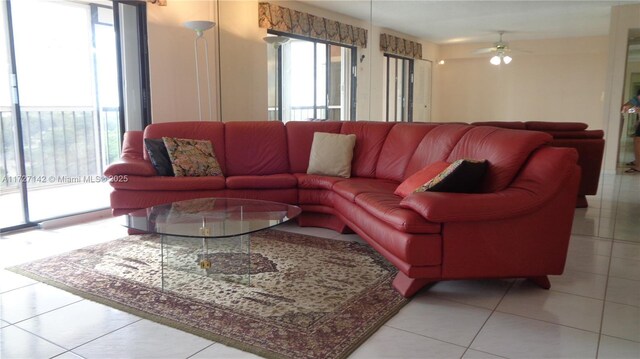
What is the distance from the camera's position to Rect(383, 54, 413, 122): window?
4.47 metres

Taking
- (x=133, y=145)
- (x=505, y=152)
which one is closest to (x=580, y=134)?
(x=505, y=152)

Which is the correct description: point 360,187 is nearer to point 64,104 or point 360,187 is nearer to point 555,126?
point 555,126

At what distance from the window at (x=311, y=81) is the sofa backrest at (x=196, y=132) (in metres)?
1.69

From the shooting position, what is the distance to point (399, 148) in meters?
4.03

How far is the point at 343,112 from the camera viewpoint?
5.61 m

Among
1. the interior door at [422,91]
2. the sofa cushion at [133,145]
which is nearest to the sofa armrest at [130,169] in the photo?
the sofa cushion at [133,145]

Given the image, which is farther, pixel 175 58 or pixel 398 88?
pixel 175 58

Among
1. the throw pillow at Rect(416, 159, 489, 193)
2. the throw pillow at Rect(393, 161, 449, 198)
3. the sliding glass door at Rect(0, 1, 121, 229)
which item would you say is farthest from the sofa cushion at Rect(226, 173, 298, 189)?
the sliding glass door at Rect(0, 1, 121, 229)

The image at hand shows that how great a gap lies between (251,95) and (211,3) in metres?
1.21

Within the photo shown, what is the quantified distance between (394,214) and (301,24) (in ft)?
12.5

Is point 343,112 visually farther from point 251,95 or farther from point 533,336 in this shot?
point 533,336

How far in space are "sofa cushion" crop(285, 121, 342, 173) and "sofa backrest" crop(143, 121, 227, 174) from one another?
2.20 ft

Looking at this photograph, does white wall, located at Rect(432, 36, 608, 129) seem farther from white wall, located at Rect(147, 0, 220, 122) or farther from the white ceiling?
white wall, located at Rect(147, 0, 220, 122)

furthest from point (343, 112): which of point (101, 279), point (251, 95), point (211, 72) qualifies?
point (101, 279)
